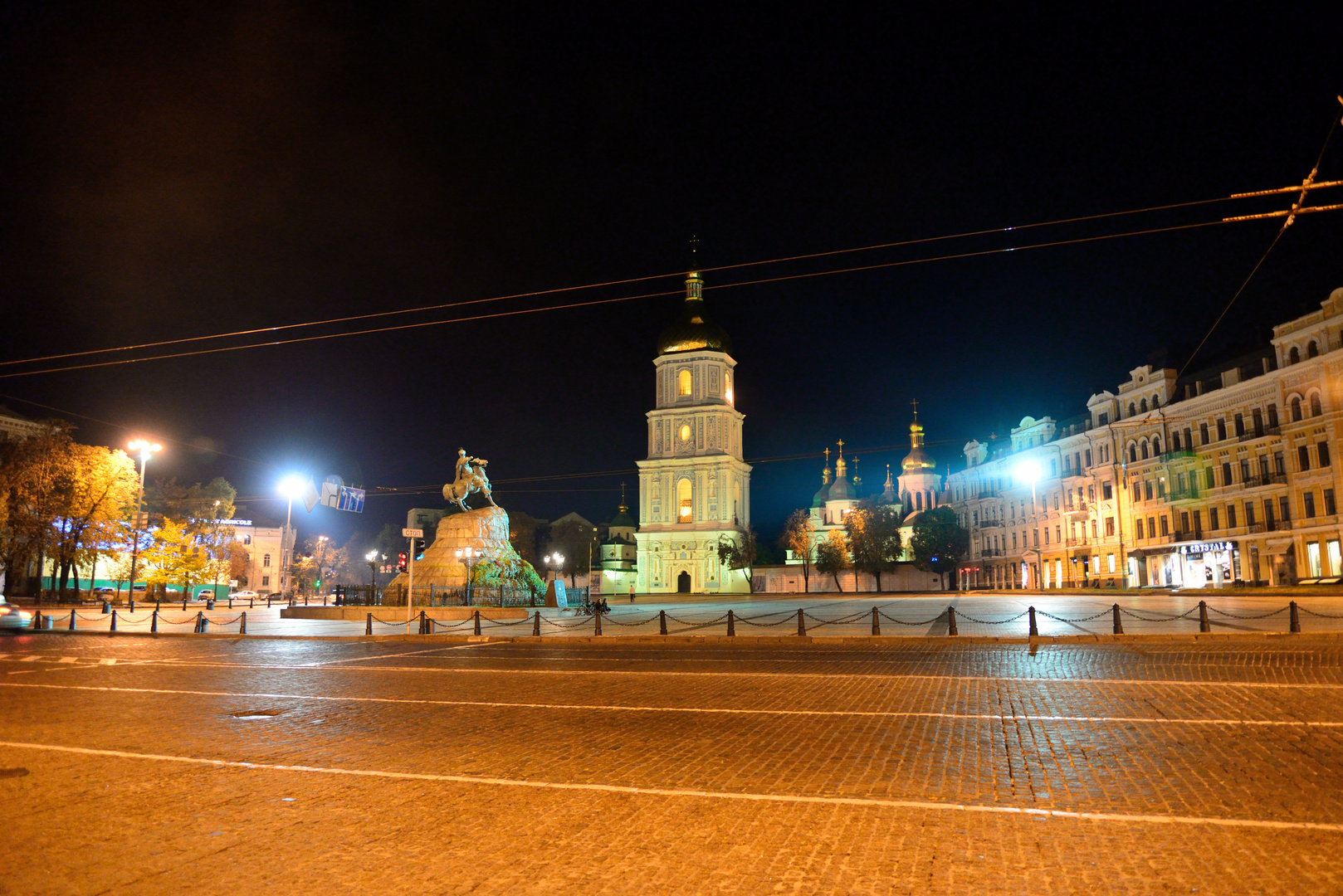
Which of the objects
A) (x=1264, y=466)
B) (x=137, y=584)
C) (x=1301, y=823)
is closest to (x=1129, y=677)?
(x=1301, y=823)

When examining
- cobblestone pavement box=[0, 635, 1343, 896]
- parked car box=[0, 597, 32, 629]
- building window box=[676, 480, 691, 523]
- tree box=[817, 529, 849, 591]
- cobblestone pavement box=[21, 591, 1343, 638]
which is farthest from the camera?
building window box=[676, 480, 691, 523]

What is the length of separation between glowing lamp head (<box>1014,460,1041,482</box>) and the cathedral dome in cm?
3098

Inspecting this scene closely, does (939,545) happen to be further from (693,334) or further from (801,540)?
(693,334)

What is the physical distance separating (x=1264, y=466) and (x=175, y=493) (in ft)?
251

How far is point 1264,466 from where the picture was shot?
43875 millimetres

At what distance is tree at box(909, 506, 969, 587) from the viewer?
76312 millimetres

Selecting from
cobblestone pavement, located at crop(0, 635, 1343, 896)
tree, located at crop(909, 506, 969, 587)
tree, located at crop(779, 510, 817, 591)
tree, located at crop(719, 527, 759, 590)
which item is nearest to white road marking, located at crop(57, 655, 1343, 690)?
cobblestone pavement, located at crop(0, 635, 1343, 896)

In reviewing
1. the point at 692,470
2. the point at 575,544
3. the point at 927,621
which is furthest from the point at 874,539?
the point at 927,621

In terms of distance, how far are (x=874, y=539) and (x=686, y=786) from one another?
231 feet

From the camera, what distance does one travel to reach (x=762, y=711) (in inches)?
395

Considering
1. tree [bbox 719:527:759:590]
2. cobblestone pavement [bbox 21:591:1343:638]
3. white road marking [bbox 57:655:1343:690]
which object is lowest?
cobblestone pavement [bbox 21:591:1343:638]

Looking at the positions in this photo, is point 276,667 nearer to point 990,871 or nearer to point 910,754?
point 910,754

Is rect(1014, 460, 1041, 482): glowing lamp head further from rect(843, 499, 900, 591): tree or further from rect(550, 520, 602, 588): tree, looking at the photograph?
rect(550, 520, 602, 588): tree

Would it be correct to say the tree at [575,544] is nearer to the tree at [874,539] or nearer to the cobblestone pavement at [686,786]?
the tree at [874,539]
